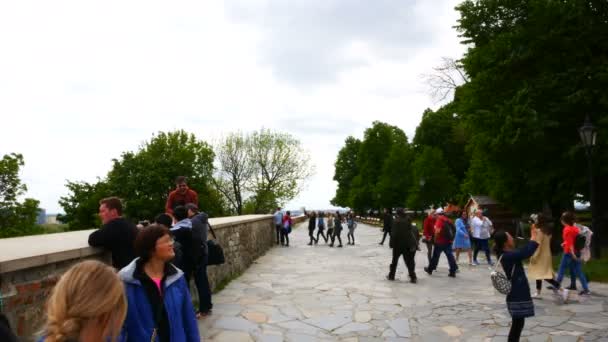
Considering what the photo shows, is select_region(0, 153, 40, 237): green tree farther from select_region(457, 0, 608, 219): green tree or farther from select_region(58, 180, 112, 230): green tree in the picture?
select_region(457, 0, 608, 219): green tree

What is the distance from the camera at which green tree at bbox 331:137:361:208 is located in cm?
7688

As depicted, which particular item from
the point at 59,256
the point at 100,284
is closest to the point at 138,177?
the point at 59,256

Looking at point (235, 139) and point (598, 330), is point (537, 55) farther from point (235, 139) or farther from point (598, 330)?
point (235, 139)

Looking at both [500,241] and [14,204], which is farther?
[14,204]

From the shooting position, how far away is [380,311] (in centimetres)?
809

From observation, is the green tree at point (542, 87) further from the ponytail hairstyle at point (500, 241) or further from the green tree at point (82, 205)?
the green tree at point (82, 205)

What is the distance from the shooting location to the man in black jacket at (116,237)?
4.42 metres

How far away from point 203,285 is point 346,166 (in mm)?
71529

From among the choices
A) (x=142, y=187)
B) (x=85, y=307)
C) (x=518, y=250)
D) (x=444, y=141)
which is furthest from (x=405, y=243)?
(x=444, y=141)

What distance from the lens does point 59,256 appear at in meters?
4.02

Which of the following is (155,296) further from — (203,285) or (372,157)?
(372,157)

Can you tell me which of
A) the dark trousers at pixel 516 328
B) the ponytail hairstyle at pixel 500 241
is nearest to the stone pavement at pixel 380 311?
the dark trousers at pixel 516 328

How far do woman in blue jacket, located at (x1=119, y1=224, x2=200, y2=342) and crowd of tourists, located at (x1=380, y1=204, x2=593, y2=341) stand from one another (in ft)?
13.2

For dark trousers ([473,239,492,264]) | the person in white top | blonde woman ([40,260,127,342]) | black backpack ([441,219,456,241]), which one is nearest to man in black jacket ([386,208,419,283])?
black backpack ([441,219,456,241])
